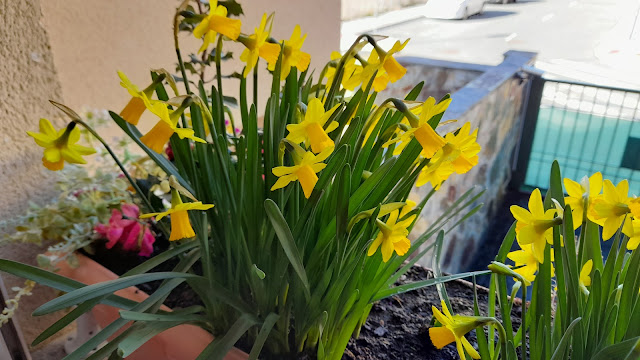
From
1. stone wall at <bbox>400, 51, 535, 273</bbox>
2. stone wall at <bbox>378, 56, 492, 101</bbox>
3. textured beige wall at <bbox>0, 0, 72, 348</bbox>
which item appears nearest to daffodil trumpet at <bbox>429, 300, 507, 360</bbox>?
textured beige wall at <bbox>0, 0, 72, 348</bbox>

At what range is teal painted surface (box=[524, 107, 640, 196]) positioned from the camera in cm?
252

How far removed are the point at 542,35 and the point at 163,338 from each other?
859 cm

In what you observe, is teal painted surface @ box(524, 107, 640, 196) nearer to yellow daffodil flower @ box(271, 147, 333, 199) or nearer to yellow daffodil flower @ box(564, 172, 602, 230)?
yellow daffodil flower @ box(564, 172, 602, 230)

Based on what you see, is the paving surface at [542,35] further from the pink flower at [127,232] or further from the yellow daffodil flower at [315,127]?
the yellow daffodil flower at [315,127]

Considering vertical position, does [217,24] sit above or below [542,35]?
above

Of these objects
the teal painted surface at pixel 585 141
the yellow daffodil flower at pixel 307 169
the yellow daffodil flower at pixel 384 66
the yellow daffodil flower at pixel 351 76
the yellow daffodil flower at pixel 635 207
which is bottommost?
the teal painted surface at pixel 585 141

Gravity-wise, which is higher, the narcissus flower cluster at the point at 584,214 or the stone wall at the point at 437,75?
the narcissus flower cluster at the point at 584,214

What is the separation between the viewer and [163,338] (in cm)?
74

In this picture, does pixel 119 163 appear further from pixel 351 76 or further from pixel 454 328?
pixel 454 328

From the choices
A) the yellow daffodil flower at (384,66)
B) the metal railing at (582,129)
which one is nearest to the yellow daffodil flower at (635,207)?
the yellow daffodil flower at (384,66)

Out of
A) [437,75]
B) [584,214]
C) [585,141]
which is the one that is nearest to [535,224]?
[584,214]

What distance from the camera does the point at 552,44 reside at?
7.21 metres

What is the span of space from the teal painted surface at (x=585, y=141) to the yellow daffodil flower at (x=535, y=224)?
2395 mm

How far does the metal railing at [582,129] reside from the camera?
2.47 m
